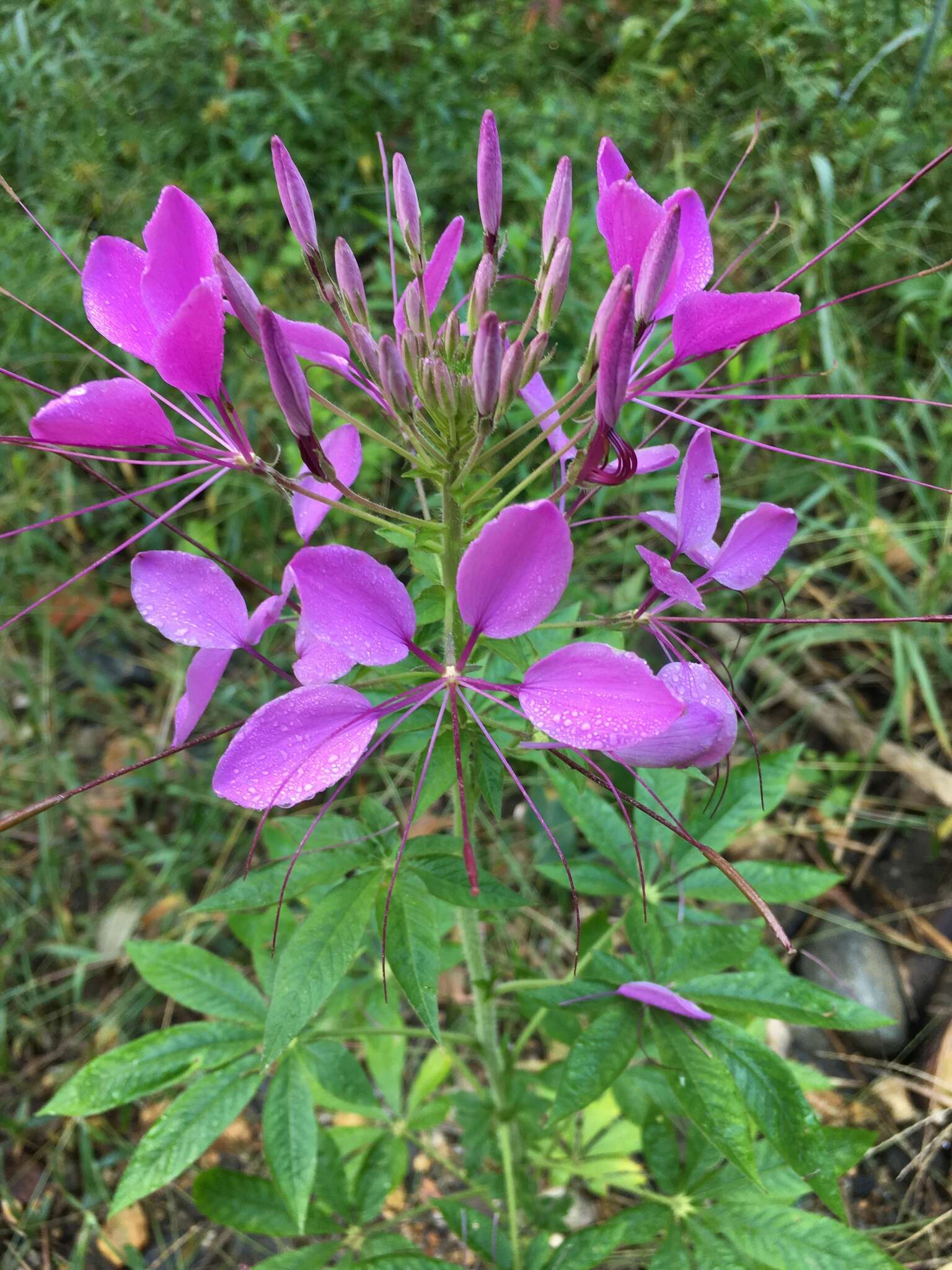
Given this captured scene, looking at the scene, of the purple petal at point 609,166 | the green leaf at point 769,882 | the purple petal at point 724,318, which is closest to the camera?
the purple petal at point 724,318

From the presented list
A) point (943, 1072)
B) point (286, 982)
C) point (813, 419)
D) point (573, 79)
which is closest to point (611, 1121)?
point (943, 1072)

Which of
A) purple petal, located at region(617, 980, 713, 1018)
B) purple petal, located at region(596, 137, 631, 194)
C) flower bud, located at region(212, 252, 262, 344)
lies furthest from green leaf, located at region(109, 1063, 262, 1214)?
purple petal, located at region(596, 137, 631, 194)

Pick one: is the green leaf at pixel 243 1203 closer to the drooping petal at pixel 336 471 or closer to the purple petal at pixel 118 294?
the drooping petal at pixel 336 471

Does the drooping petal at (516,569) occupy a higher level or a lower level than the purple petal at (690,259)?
lower

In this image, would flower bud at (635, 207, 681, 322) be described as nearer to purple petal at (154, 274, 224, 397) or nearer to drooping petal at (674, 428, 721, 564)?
drooping petal at (674, 428, 721, 564)

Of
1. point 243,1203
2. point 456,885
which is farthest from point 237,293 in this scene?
point 243,1203

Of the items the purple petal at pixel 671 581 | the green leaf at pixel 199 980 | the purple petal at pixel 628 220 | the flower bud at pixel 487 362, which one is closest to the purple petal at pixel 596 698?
the purple petal at pixel 671 581
